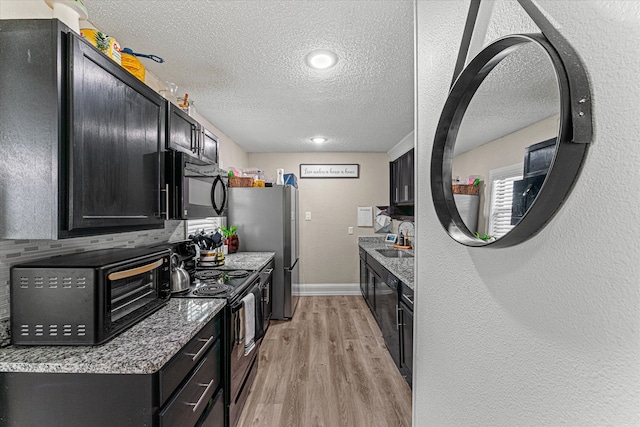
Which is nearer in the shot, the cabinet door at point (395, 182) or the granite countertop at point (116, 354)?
the granite countertop at point (116, 354)

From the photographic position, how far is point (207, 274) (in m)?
2.44

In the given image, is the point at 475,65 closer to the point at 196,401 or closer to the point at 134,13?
the point at 196,401

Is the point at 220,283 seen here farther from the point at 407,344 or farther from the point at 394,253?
the point at 394,253

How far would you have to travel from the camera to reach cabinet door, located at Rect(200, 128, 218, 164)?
8.15ft

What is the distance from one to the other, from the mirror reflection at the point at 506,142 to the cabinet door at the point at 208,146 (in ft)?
6.63

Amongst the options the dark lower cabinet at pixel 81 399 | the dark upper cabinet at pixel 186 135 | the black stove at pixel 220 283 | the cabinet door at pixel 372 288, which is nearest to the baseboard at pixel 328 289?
the cabinet door at pixel 372 288

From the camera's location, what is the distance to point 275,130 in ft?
12.8

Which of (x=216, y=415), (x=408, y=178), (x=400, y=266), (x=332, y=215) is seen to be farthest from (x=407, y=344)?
(x=332, y=215)

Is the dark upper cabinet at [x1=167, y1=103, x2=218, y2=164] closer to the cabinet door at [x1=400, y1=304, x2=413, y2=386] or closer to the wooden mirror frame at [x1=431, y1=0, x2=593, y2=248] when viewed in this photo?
the wooden mirror frame at [x1=431, y1=0, x2=593, y2=248]

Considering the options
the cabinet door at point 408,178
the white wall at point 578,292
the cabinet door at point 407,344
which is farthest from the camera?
the cabinet door at point 408,178

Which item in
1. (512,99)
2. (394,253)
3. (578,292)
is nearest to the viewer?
(578,292)

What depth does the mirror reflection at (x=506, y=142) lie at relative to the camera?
1.82ft

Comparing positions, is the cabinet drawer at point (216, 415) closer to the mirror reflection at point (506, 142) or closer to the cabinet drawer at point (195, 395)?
the cabinet drawer at point (195, 395)

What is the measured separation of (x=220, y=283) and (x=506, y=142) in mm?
1925
